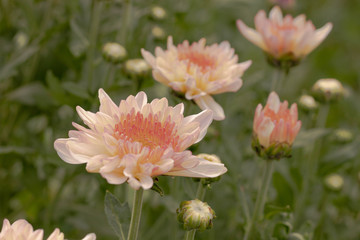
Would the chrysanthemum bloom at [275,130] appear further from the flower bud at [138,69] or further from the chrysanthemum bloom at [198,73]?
the flower bud at [138,69]

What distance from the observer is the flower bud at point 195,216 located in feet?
3.04

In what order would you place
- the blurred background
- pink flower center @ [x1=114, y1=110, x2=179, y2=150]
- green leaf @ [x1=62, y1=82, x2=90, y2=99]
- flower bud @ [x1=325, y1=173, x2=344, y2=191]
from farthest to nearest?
flower bud @ [x1=325, y1=173, x2=344, y2=191] < the blurred background < green leaf @ [x1=62, y1=82, x2=90, y2=99] < pink flower center @ [x1=114, y1=110, x2=179, y2=150]

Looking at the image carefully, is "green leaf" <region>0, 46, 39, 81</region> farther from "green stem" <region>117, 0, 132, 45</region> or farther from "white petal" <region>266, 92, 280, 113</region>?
Answer: "white petal" <region>266, 92, 280, 113</region>

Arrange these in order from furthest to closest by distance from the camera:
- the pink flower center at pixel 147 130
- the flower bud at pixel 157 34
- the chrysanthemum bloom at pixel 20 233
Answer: the flower bud at pixel 157 34, the pink flower center at pixel 147 130, the chrysanthemum bloom at pixel 20 233

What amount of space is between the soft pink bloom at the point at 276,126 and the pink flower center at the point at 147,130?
0.89 ft

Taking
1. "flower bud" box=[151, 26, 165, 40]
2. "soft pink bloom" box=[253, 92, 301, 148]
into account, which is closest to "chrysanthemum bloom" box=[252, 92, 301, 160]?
"soft pink bloom" box=[253, 92, 301, 148]

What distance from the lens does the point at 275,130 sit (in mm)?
1084

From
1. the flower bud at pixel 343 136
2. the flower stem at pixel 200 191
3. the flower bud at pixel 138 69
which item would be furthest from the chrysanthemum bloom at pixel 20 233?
the flower bud at pixel 343 136

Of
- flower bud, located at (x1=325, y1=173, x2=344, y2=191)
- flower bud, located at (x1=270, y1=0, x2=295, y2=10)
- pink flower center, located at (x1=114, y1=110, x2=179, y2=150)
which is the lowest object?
flower bud, located at (x1=325, y1=173, x2=344, y2=191)

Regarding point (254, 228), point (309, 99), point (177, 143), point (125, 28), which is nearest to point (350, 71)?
point (309, 99)

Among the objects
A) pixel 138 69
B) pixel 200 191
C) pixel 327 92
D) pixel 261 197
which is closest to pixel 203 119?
pixel 200 191

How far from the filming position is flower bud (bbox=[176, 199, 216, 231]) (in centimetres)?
93

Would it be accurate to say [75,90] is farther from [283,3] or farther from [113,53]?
[283,3]

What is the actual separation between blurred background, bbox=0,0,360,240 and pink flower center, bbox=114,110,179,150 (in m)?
0.41
